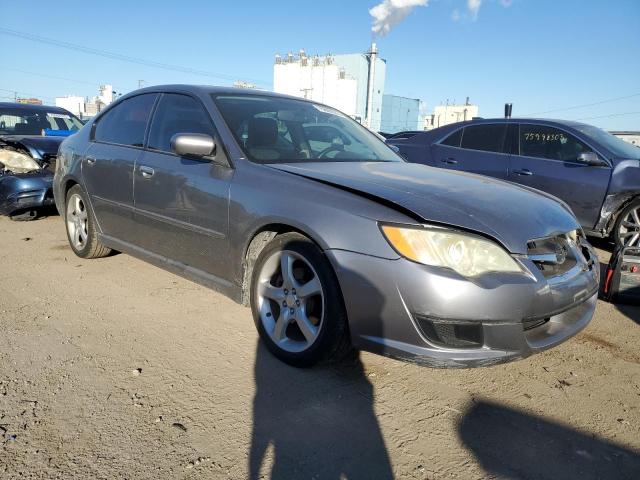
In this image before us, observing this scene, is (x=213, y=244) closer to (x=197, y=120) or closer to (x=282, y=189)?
(x=282, y=189)

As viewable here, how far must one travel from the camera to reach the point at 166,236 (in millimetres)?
3406

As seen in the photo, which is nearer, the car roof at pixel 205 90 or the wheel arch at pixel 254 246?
the wheel arch at pixel 254 246

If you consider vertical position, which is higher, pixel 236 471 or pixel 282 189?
pixel 282 189

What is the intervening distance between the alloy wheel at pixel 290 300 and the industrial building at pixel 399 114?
Result: 56.5 metres

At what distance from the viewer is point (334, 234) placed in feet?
7.89

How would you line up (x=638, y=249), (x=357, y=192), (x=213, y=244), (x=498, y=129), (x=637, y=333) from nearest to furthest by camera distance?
(x=357, y=192) < (x=213, y=244) < (x=637, y=333) < (x=638, y=249) < (x=498, y=129)

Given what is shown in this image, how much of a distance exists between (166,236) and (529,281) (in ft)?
7.71

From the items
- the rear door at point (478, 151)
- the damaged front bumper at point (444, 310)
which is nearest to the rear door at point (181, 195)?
the damaged front bumper at point (444, 310)

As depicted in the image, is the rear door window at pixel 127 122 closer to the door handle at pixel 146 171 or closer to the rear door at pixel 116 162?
the rear door at pixel 116 162

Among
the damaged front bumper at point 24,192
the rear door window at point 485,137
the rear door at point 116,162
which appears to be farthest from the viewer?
the rear door window at point 485,137

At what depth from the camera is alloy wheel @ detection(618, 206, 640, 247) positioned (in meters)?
5.33

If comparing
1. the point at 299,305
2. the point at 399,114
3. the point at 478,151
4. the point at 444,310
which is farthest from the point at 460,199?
the point at 399,114

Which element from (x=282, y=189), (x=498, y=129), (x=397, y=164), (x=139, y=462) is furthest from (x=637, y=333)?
(x=498, y=129)

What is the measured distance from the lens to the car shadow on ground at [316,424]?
191cm
